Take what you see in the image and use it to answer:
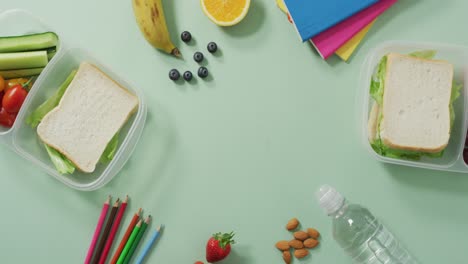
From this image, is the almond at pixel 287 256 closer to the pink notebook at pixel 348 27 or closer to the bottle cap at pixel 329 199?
the bottle cap at pixel 329 199

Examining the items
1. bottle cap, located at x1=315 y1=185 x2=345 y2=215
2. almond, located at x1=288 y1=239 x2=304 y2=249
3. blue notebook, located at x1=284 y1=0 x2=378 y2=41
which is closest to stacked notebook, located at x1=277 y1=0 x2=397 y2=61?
blue notebook, located at x1=284 y1=0 x2=378 y2=41

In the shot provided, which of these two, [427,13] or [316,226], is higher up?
[427,13]

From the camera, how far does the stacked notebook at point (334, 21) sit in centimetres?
94

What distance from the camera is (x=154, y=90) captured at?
3.21 ft

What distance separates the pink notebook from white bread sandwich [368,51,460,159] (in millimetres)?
84

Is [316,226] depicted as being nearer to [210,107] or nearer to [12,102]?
[210,107]

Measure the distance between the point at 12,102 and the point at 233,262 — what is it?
0.50 meters

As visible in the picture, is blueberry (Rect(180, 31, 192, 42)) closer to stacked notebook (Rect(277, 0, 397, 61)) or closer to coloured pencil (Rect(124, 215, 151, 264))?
stacked notebook (Rect(277, 0, 397, 61))

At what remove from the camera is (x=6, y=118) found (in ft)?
3.02

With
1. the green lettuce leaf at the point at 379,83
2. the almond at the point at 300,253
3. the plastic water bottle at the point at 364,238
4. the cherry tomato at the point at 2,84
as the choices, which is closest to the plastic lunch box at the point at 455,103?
the green lettuce leaf at the point at 379,83

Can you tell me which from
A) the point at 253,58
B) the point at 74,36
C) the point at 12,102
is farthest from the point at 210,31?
the point at 12,102

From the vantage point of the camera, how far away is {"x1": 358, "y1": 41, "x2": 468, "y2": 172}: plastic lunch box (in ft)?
3.08

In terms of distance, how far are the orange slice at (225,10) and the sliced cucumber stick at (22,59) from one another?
0.31m

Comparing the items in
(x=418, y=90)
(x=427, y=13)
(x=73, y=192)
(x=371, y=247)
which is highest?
(x=427, y=13)
